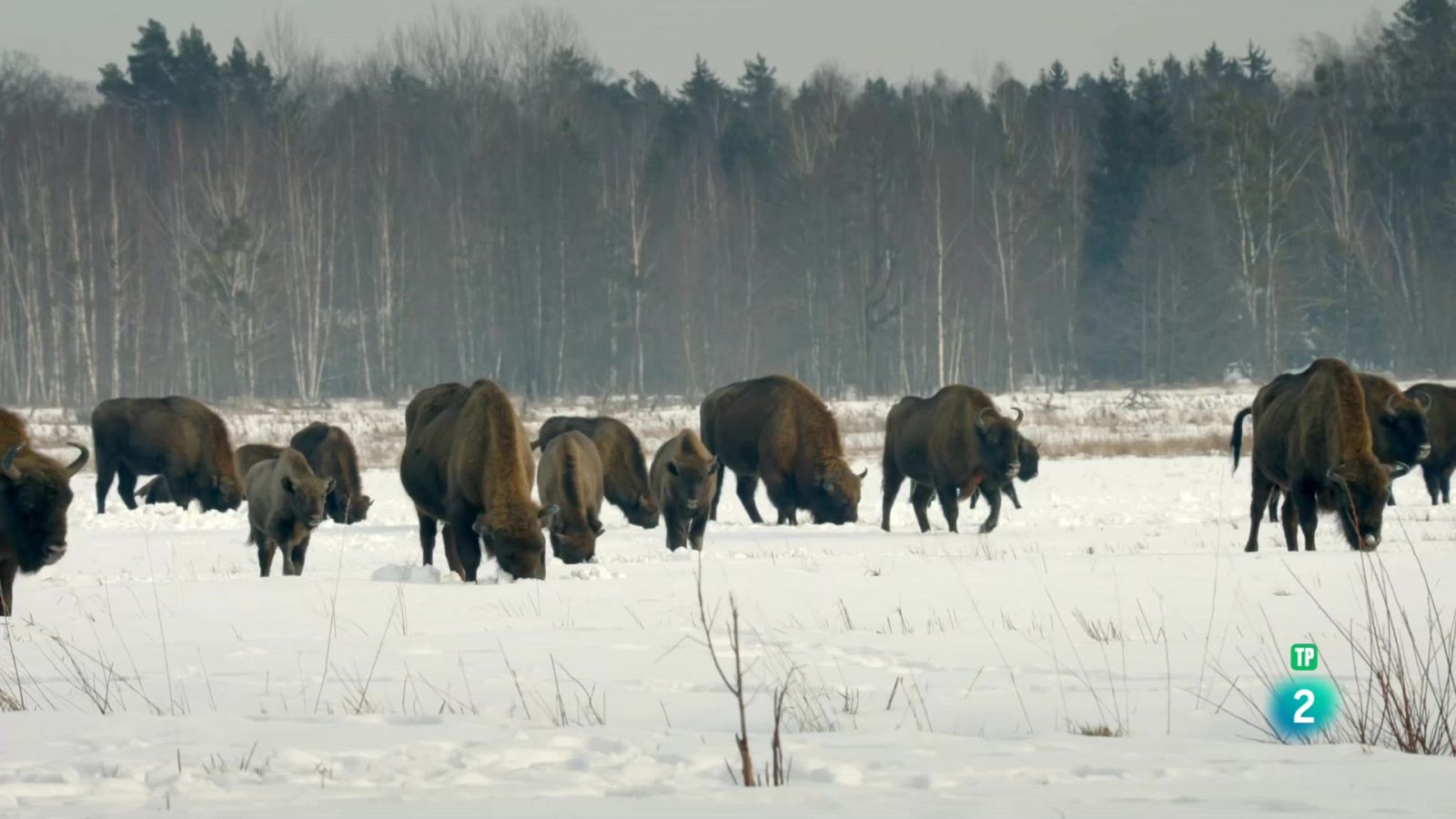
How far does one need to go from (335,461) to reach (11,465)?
1038 cm

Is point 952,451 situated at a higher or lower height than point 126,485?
higher

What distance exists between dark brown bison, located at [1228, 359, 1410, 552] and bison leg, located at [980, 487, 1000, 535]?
326 centimetres

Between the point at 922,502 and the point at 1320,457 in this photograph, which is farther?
the point at 922,502

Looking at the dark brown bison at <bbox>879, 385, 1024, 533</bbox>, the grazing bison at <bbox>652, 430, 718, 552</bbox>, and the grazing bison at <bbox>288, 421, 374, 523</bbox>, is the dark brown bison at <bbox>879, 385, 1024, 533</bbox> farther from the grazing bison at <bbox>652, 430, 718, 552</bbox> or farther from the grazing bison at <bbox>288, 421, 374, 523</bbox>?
the grazing bison at <bbox>288, 421, 374, 523</bbox>

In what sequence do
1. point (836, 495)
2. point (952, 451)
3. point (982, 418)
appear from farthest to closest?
point (836, 495), point (952, 451), point (982, 418)

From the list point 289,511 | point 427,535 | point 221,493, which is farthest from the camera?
point 221,493

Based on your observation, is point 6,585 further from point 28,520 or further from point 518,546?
point 518,546

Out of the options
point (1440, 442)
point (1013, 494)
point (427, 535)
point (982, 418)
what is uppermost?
point (982, 418)

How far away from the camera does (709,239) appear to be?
209 feet

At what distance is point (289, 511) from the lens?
1433cm

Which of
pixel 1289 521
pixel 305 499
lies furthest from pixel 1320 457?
pixel 305 499

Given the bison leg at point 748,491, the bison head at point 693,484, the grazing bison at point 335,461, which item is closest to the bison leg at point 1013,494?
the bison leg at point 748,491

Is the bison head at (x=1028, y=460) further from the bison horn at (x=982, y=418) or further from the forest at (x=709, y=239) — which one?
the forest at (x=709, y=239)

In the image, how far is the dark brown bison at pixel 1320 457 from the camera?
1285cm
